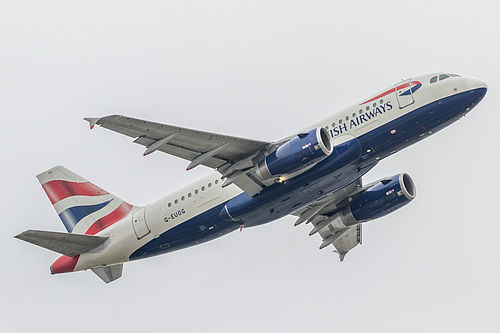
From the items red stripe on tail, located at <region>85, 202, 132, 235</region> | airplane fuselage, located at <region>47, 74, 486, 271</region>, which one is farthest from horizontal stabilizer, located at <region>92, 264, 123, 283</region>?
airplane fuselage, located at <region>47, 74, 486, 271</region>

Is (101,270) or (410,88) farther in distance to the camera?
(101,270)

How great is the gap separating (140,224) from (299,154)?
11.2 m

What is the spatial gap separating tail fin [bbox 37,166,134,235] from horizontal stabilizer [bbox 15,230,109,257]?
1.83 m

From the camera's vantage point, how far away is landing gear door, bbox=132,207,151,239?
42.7 m

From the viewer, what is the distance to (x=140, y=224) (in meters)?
42.9

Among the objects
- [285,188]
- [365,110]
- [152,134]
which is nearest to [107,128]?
[152,134]

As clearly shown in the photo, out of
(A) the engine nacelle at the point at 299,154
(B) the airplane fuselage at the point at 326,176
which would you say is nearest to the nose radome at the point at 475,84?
(B) the airplane fuselage at the point at 326,176

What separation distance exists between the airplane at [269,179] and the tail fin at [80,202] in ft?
0.43

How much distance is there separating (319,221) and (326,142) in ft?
35.9

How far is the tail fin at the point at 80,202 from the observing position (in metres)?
45.8

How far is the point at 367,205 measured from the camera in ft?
148

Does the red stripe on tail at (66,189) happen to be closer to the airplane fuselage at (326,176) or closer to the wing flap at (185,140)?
the airplane fuselage at (326,176)

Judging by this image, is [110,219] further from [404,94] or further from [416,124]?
[416,124]

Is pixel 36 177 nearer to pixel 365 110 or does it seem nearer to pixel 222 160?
pixel 222 160
